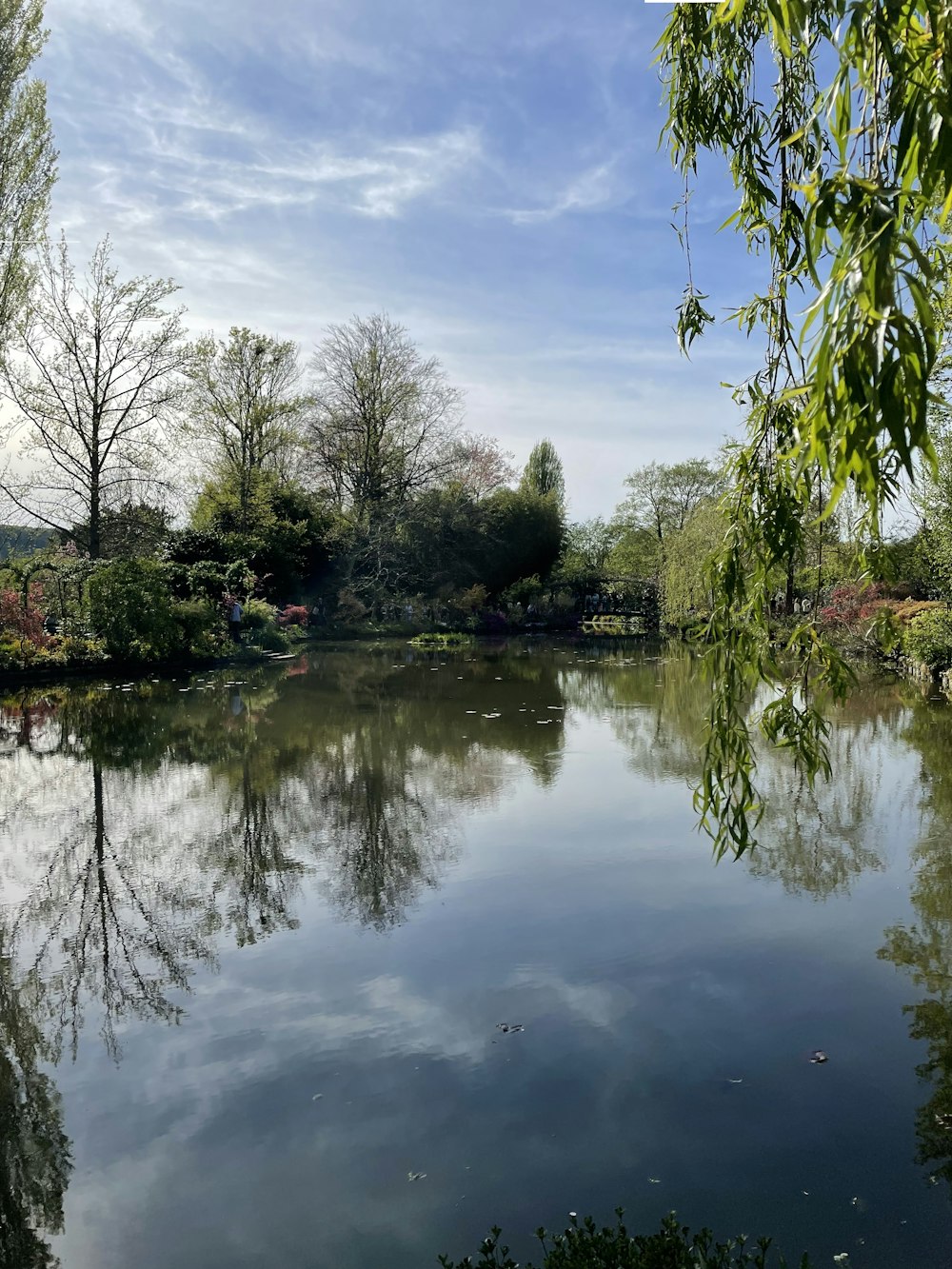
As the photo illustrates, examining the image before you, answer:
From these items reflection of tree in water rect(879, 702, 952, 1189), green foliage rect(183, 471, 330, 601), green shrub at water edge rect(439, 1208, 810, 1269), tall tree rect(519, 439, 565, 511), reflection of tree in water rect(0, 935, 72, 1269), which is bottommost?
reflection of tree in water rect(0, 935, 72, 1269)

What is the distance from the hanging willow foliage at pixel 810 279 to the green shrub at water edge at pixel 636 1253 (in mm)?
965

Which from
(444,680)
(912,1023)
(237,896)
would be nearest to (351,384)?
(444,680)

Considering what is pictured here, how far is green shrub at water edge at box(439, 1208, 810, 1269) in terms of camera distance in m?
2.19

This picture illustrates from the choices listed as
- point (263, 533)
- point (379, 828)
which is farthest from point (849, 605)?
point (379, 828)

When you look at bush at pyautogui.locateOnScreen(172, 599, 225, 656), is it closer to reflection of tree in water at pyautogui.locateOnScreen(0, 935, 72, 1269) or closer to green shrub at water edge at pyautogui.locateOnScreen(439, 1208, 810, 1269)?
reflection of tree in water at pyautogui.locateOnScreen(0, 935, 72, 1269)

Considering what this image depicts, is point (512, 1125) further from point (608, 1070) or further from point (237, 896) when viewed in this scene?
point (237, 896)

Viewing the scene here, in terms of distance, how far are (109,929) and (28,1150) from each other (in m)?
1.92

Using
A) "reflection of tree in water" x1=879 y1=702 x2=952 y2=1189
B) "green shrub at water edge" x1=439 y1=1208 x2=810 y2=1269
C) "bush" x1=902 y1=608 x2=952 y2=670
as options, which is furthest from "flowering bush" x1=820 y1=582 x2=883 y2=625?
"green shrub at water edge" x1=439 y1=1208 x2=810 y2=1269

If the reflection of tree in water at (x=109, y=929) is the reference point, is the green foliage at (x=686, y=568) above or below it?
above

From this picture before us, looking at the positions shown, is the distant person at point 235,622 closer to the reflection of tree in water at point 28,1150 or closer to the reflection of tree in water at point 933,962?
the reflection of tree in water at point 933,962

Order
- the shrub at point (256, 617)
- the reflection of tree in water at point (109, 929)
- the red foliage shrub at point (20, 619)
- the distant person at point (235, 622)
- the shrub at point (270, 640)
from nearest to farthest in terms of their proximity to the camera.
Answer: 1. the reflection of tree in water at point (109, 929)
2. the red foliage shrub at point (20, 619)
3. the distant person at point (235, 622)
4. the shrub at point (270, 640)
5. the shrub at point (256, 617)

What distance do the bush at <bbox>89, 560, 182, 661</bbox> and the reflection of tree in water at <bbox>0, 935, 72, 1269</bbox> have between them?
1407 cm

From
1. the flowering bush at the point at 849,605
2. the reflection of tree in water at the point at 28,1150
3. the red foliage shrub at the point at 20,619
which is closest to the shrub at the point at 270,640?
the red foliage shrub at the point at 20,619

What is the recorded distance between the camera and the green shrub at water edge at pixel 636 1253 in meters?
2.19
